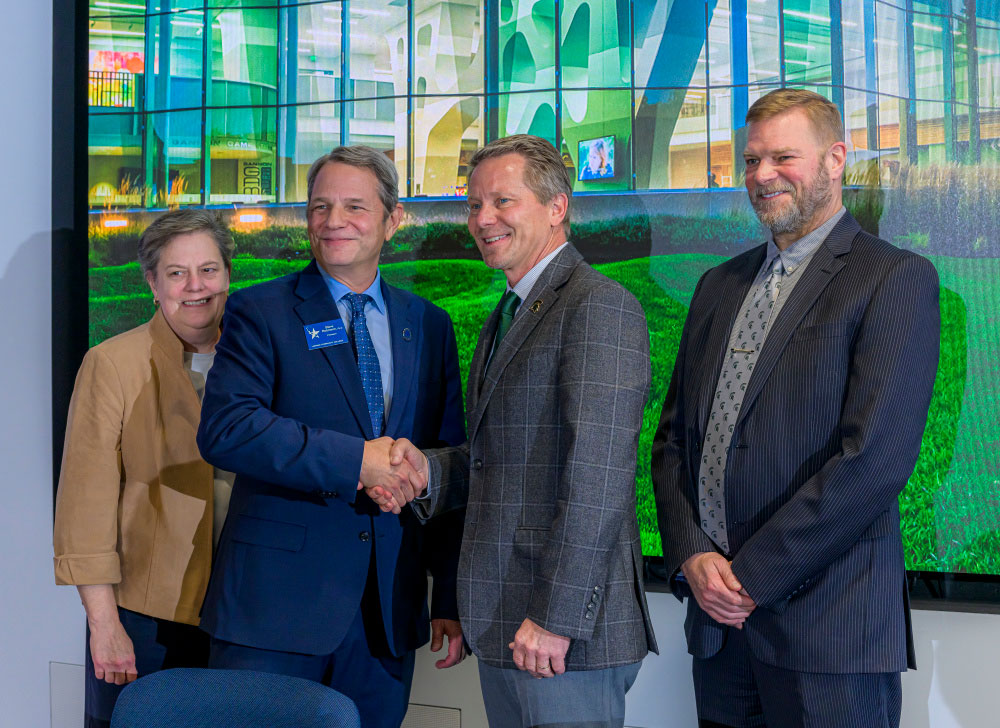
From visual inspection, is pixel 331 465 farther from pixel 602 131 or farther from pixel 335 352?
pixel 602 131

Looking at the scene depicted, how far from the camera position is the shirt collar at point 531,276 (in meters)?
2.14

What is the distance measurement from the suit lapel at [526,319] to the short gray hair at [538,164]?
0.56 ft

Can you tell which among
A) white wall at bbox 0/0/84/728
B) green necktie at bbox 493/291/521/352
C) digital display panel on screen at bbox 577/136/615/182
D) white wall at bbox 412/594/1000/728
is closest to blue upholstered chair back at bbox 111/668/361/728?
green necktie at bbox 493/291/521/352

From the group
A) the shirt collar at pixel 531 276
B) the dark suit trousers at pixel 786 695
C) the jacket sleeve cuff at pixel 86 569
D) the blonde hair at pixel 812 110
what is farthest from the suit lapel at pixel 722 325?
the jacket sleeve cuff at pixel 86 569

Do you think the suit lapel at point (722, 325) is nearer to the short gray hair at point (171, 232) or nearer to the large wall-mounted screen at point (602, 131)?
the large wall-mounted screen at point (602, 131)

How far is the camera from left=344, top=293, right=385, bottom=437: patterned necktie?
2305 mm

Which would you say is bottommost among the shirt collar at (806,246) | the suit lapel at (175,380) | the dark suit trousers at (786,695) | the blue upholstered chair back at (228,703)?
the dark suit trousers at (786,695)

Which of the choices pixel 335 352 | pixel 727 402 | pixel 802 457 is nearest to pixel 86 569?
pixel 335 352

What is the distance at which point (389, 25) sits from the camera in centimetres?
326

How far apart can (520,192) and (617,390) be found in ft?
1.93

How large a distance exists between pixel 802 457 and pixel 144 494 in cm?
191

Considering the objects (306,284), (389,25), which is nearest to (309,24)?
(389,25)

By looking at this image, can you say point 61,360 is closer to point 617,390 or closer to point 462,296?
point 462,296

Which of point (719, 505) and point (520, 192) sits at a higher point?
point (520, 192)
